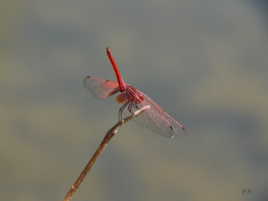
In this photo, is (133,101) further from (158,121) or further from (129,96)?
(158,121)

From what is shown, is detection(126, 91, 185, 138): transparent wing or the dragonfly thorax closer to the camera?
the dragonfly thorax

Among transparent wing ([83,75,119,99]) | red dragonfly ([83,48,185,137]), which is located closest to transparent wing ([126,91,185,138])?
red dragonfly ([83,48,185,137])

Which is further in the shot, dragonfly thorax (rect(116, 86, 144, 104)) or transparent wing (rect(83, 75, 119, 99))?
transparent wing (rect(83, 75, 119, 99))

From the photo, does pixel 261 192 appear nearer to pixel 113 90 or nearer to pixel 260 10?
pixel 113 90

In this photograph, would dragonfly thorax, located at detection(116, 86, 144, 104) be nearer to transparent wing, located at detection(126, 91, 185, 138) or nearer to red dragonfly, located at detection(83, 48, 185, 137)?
red dragonfly, located at detection(83, 48, 185, 137)

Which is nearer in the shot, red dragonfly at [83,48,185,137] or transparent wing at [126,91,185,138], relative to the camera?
red dragonfly at [83,48,185,137]

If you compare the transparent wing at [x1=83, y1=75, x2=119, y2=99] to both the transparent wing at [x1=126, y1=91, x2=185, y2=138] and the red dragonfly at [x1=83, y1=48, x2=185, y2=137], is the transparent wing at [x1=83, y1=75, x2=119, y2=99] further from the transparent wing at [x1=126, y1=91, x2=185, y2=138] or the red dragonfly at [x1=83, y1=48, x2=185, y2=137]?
the transparent wing at [x1=126, y1=91, x2=185, y2=138]

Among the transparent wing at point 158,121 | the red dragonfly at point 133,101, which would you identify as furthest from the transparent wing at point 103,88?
the transparent wing at point 158,121

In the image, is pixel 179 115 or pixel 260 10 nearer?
pixel 179 115

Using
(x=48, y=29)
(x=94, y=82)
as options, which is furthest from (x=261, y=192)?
(x=48, y=29)

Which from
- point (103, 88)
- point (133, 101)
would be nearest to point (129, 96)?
point (133, 101)
